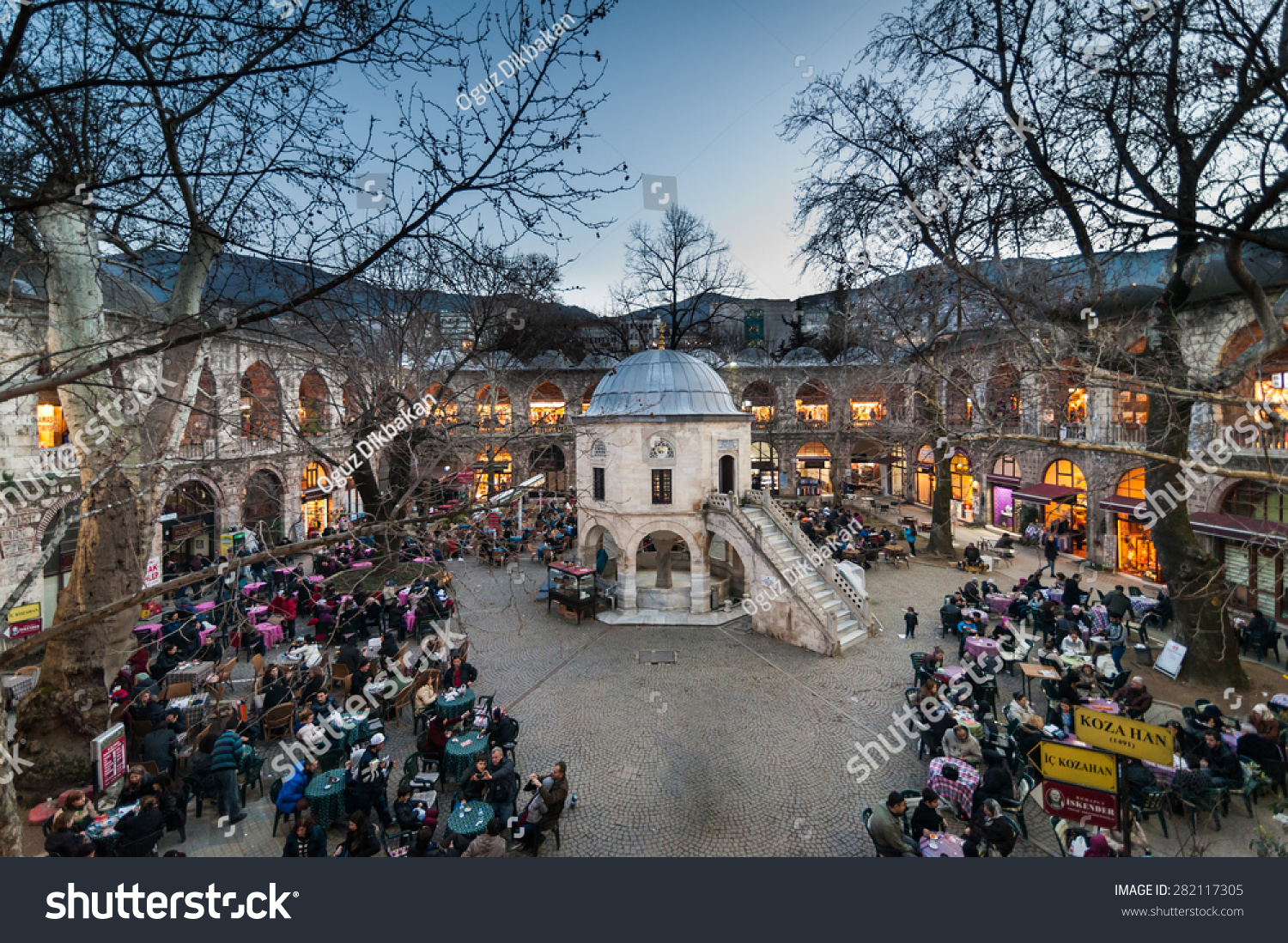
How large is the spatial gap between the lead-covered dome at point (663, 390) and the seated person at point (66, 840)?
14.7m

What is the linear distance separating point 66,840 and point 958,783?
39.4ft

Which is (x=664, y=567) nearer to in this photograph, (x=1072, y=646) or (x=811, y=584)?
(x=811, y=584)

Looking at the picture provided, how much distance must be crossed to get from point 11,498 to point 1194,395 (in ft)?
83.8

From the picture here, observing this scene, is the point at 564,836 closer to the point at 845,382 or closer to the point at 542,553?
the point at 542,553

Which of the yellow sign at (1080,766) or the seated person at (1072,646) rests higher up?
the yellow sign at (1080,766)

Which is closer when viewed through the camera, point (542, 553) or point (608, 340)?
point (542, 553)

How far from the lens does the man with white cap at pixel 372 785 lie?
8.23 m

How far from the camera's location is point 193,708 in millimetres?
11055

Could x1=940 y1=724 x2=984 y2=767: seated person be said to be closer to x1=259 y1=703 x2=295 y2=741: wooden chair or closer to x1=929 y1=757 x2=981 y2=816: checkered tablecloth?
x1=929 y1=757 x2=981 y2=816: checkered tablecloth

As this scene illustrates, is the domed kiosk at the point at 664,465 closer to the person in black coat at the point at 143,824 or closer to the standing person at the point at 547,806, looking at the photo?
the standing person at the point at 547,806

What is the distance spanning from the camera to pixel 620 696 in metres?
13.1

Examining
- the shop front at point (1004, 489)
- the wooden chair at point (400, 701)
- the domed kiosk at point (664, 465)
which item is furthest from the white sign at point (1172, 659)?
the shop front at point (1004, 489)

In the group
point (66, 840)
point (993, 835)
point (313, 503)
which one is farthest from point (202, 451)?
point (993, 835)
